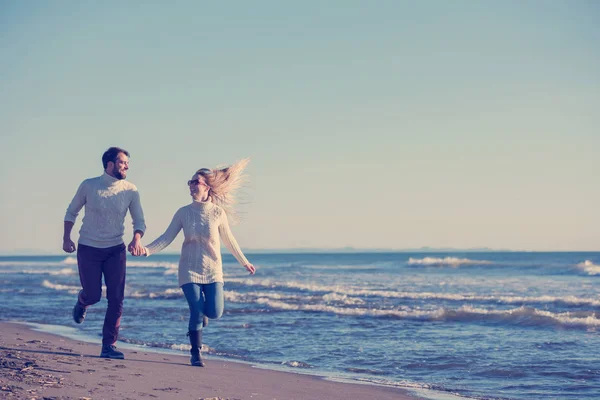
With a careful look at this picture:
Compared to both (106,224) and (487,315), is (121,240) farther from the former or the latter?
(487,315)

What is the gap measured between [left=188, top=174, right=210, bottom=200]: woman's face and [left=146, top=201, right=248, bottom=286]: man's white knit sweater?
0.09m

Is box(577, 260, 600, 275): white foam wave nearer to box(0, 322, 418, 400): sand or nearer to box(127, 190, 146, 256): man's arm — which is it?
box(0, 322, 418, 400): sand

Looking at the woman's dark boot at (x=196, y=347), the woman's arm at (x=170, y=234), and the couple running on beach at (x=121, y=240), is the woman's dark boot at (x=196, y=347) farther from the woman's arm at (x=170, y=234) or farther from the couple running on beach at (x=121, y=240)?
the woman's arm at (x=170, y=234)

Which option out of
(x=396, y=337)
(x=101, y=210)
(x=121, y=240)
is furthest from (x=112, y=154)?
(x=396, y=337)

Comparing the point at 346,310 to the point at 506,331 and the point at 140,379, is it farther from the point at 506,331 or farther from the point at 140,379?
the point at 140,379

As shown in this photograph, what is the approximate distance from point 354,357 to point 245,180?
9.75 ft

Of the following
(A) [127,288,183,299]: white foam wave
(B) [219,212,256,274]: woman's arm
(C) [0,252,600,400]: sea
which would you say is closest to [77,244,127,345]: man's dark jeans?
(B) [219,212,256,274]: woman's arm

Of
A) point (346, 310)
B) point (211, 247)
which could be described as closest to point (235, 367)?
point (211, 247)

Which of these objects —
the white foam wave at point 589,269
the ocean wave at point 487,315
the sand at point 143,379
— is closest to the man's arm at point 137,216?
the sand at point 143,379

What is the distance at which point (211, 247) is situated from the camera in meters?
6.14

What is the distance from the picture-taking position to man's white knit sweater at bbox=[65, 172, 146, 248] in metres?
5.89

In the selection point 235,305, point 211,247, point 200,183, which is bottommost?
point 235,305

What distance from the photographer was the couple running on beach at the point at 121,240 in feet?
19.4

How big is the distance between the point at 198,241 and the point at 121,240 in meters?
0.75
